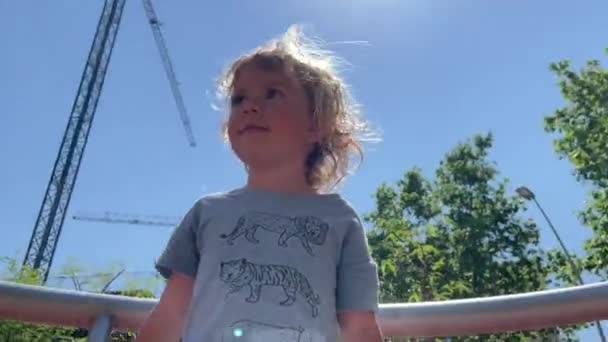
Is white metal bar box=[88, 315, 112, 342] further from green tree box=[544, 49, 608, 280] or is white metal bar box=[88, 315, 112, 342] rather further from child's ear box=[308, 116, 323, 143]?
green tree box=[544, 49, 608, 280]

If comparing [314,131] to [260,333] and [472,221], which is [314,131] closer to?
[260,333]

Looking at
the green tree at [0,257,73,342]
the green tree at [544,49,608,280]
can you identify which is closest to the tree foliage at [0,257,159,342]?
the green tree at [0,257,73,342]

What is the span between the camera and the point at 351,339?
101 cm

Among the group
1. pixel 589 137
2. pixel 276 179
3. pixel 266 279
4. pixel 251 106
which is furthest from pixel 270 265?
pixel 589 137

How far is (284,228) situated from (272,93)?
1.07 ft

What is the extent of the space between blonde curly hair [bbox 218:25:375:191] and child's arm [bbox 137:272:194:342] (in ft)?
1.17

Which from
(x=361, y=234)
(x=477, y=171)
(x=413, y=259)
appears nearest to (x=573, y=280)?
(x=477, y=171)

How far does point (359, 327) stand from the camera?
1.02 m

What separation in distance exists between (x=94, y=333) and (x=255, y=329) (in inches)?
10.6

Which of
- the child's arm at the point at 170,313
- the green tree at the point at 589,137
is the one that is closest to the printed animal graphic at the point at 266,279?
the child's arm at the point at 170,313

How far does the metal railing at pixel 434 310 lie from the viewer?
3.07 ft

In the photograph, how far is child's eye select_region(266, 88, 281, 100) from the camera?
125 centimetres

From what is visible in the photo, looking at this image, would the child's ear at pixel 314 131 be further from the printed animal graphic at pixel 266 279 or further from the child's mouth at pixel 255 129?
the printed animal graphic at pixel 266 279

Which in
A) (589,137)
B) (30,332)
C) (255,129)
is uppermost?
(589,137)
